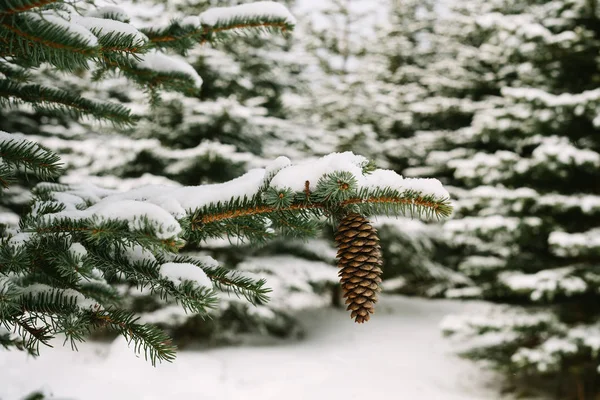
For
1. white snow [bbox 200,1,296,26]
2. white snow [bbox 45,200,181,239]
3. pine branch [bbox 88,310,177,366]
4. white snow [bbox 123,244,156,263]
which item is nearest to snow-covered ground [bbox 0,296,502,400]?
pine branch [bbox 88,310,177,366]

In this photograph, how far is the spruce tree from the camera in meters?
0.97

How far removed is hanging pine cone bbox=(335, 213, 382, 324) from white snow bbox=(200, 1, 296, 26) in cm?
81

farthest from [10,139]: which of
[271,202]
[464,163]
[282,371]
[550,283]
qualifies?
[464,163]

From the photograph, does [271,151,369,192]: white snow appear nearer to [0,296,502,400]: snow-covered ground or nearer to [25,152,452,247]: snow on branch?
[25,152,452,247]: snow on branch

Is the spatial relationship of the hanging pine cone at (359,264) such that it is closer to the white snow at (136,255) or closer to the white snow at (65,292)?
the white snow at (136,255)

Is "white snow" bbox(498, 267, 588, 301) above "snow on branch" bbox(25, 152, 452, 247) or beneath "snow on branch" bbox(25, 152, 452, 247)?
above

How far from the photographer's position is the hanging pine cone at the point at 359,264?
1132mm

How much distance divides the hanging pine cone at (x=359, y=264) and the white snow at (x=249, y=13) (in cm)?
81

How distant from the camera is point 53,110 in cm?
180

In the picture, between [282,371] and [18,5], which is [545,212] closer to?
[282,371]

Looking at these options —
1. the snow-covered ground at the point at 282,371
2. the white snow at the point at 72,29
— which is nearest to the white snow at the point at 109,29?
the white snow at the point at 72,29

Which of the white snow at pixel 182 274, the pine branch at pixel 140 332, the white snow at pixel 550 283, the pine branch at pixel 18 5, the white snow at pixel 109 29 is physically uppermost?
the white snow at pixel 550 283

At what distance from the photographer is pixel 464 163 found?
638 centimetres

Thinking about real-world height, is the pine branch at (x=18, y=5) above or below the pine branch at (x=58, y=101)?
below
